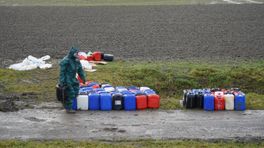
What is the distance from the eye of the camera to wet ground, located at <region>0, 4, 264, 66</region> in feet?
A: 88.6

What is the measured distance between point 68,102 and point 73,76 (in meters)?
0.91

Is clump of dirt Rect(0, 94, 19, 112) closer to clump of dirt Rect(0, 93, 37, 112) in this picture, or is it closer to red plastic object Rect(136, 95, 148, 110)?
clump of dirt Rect(0, 93, 37, 112)

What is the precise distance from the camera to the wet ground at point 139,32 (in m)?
27.0

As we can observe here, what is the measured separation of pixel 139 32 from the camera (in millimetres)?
34062

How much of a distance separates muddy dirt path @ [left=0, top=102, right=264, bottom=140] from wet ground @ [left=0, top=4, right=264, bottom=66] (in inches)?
335

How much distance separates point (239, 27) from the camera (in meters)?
36.1

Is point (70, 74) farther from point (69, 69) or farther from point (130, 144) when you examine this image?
point (130, 144)

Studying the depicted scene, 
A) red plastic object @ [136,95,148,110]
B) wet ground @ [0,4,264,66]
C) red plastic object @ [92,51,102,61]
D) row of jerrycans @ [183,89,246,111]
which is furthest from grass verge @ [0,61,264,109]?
wet ground @ [0,4,264,66]

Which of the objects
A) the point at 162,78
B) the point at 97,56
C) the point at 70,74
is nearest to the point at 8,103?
the point at 70,74

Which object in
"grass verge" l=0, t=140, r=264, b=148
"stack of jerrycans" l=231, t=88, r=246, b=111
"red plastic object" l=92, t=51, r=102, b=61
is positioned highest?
"red plastic object" l=92, t=51, r=102, b=61

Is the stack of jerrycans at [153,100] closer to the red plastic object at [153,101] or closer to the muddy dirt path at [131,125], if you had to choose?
the red plastic object at [153,101]

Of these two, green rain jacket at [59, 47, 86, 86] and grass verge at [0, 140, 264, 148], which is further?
green rain jacket at [59, 47, 86, 86]

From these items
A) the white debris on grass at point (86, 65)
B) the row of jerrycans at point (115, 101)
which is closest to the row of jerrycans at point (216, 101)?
the row of jerrycans at point (115, 101)

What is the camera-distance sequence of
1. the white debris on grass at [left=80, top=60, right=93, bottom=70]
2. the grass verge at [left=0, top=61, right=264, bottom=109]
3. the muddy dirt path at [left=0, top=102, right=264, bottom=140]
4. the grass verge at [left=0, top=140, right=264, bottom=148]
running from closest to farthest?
the grass verge at [left=0, top=140, right=264, bottom=148]
the muddy dirt path at [left=0, top=102, right=264, bottom=140]
the grass verge at [left=0, top=61, right=264, bottom=109]
the white debris on grass at [left=80, top=60, right=93, bottom=70]
